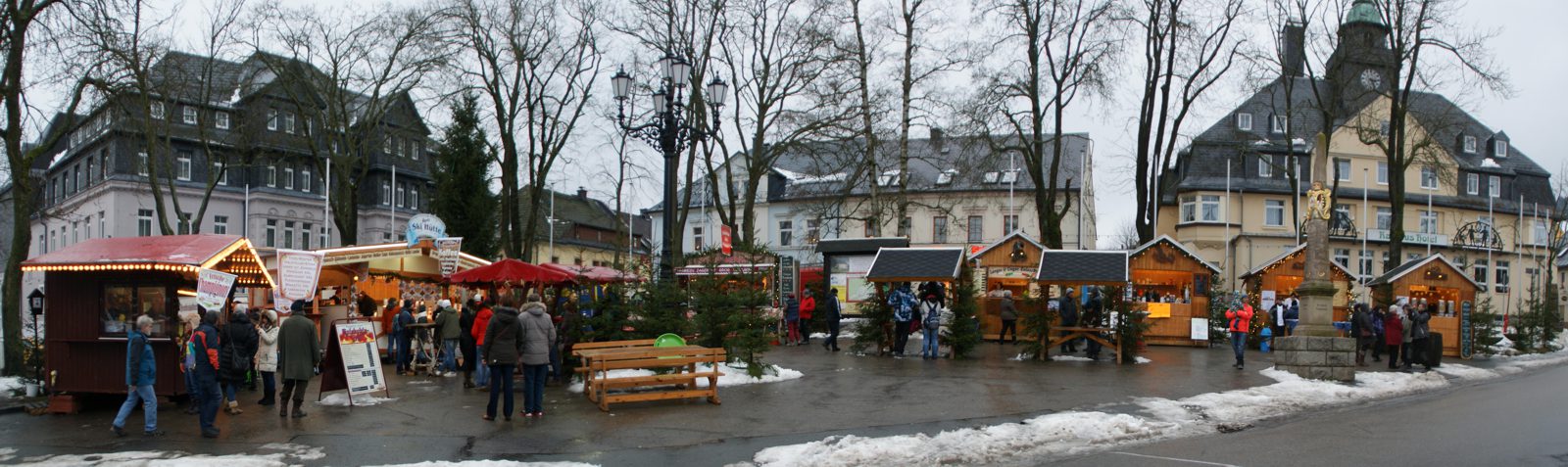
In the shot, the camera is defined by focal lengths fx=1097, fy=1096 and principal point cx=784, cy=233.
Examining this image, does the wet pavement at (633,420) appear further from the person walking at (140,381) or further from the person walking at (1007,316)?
the person walking at (1007,316)

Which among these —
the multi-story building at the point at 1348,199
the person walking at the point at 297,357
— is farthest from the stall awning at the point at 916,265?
the multi-story building at the point at 1348,199

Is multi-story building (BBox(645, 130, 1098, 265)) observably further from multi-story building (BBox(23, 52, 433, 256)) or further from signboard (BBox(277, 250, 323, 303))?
signboard (BBox(277, 250, 323, 303))

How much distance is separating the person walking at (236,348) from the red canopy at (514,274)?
17.1 feet

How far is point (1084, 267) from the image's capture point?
22.2 meters

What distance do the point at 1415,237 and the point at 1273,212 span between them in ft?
25.4

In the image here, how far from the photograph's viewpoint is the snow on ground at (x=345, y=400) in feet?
47.3

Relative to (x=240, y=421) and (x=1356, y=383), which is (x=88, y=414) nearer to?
(x=240, y=421)

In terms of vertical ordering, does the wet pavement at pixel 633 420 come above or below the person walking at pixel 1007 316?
below

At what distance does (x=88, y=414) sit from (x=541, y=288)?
8340 mm

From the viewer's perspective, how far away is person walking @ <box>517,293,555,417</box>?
12.8 meters

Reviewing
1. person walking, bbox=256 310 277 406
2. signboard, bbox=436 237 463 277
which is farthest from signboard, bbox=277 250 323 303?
signboard, bbox=436 237 463 277

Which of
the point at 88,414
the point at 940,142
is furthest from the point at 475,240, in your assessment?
the point at 88,414

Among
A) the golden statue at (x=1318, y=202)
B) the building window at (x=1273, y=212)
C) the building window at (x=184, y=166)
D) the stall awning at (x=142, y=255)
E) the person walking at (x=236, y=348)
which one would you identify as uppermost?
the building window at (x=184, y=166)

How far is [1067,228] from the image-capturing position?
221ft
